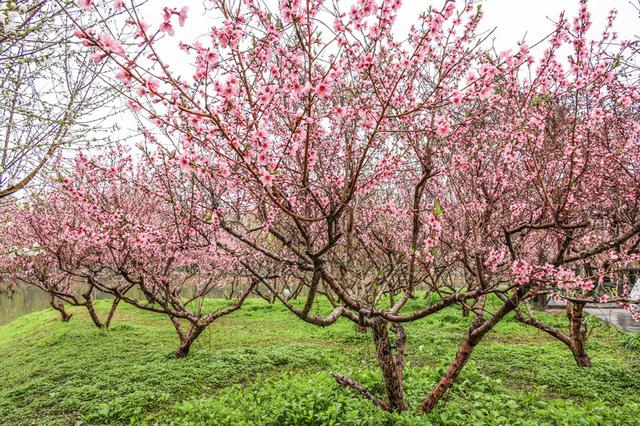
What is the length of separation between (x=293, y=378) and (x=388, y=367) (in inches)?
114

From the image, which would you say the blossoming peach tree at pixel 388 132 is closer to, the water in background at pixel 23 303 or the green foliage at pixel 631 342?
the green foliage at pixel 631 342

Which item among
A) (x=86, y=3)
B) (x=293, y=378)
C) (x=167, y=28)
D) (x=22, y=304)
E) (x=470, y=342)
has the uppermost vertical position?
(x=86, y=3)

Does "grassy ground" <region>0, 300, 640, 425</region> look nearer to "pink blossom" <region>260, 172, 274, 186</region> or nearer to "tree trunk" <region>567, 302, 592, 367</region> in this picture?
"tree trunk" <region>567, 302, 592, 367</region>

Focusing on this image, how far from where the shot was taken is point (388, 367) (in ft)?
17.3

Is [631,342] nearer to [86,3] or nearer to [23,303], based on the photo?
[86,3]

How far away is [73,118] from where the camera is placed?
5516 mm

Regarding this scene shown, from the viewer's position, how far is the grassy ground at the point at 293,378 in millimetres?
5820

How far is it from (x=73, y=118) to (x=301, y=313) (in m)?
4.08

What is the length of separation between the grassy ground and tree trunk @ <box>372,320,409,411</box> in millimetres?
296

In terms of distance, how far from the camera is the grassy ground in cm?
582

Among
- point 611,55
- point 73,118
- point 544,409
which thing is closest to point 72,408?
point 73,118

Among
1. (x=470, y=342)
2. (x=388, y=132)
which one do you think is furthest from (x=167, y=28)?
(x=470, y=342)

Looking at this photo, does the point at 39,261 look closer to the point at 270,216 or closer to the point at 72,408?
the point at 72,408

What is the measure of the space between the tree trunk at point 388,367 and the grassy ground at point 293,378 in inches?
11.7
